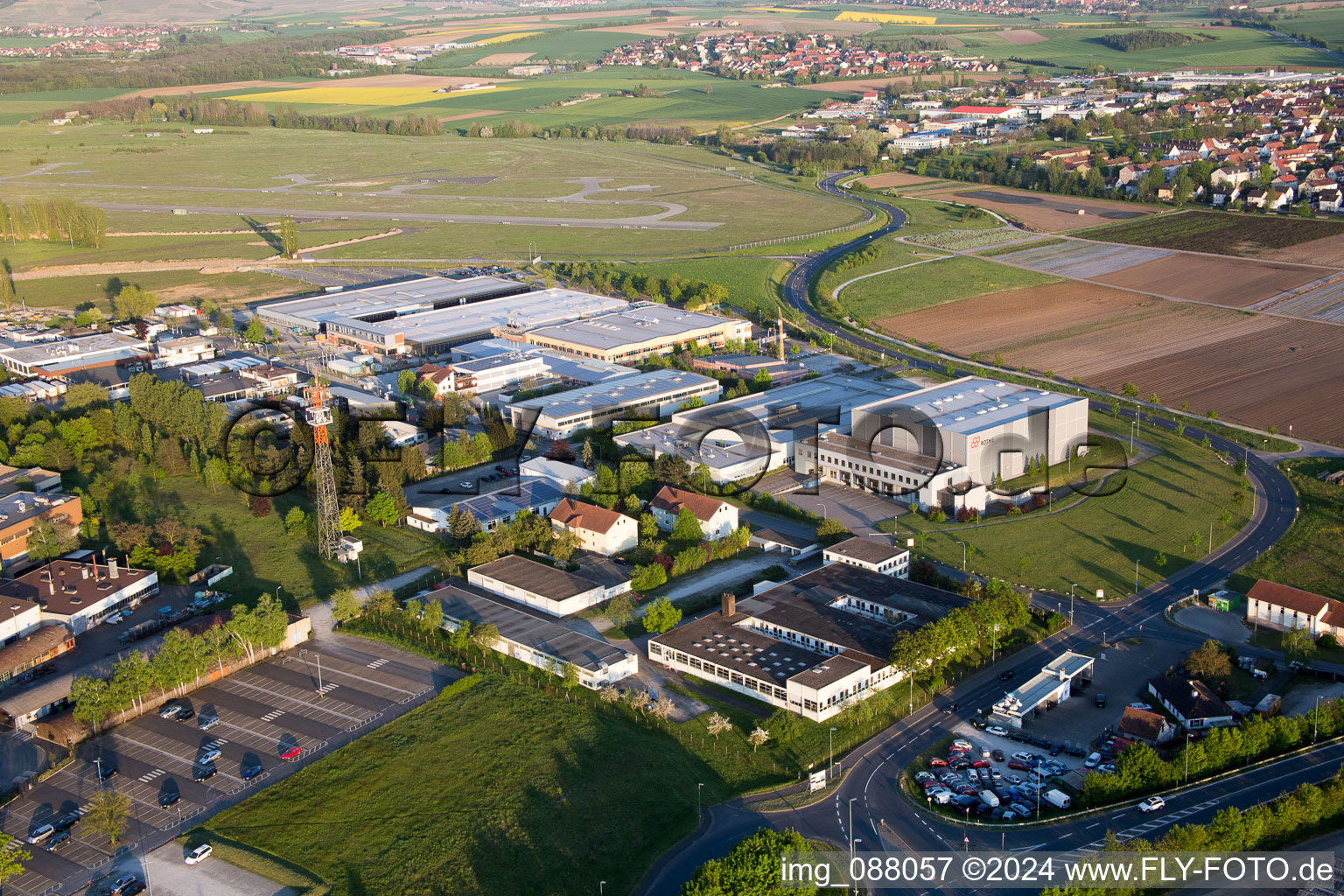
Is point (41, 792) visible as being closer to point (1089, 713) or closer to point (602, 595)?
point (602, 595)

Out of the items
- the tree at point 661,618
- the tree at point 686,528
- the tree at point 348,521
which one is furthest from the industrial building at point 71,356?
the tree at point 661,618

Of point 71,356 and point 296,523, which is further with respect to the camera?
point 71,356

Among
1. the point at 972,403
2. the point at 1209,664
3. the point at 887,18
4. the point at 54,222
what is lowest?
the point at 1209,664

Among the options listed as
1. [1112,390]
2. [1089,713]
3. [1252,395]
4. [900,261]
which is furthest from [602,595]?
[900,261]

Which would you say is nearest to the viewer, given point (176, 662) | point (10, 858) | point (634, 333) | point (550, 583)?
point (10, 858)

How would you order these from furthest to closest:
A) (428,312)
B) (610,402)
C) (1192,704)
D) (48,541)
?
(428,312) < (610,402) < (48,541) < (1192,704)

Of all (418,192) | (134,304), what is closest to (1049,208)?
(418,192)

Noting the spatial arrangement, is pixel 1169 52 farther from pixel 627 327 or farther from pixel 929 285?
pixel 627 327
